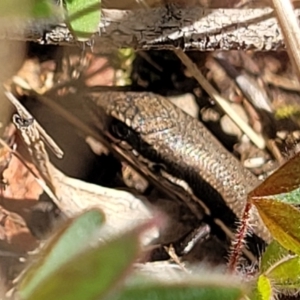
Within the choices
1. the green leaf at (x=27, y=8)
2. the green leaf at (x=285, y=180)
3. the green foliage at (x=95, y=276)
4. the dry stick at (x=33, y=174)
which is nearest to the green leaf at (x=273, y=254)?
the green leaf at (x=285, y=180)

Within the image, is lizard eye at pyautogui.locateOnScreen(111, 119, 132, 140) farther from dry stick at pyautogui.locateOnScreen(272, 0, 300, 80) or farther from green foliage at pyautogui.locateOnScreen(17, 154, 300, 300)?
green foliage at pyautogui.locateOnScreen(17, 154, 300, 300)

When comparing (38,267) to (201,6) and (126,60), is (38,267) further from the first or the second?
(126,60)

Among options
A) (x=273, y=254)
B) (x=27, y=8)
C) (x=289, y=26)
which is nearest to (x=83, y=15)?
(x=27, y=8)

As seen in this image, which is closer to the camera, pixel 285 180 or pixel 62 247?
pixel 62 247

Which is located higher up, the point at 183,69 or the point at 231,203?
the point at 183,69

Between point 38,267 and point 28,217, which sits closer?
point 38,267

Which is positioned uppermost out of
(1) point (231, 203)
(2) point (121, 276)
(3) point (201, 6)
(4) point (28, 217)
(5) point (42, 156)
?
(3) point (201, 6)

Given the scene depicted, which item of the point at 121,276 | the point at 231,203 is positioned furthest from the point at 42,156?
the point at 121,276

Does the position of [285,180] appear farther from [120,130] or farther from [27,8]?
[120,130]
